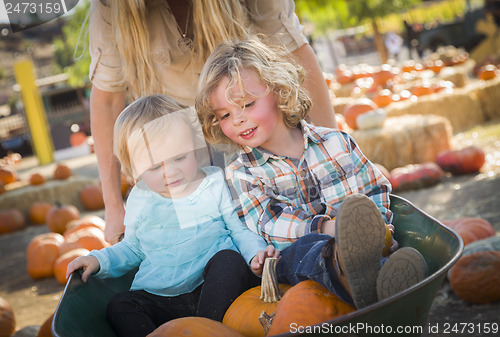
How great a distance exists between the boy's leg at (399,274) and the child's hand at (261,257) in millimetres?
456

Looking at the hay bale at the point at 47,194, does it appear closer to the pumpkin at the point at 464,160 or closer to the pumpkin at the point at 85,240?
the pumpkin at the point at 85,240

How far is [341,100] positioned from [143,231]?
633 centimetres

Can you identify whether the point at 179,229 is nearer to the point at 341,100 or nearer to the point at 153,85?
the point at 153,85

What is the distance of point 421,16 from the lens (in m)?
24.5

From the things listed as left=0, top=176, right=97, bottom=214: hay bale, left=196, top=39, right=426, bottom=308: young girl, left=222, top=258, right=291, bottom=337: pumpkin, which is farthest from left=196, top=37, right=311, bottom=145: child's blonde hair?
left=0, top=176, right=97, bottom=214: hay bale

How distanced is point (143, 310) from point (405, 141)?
4830 millimetres

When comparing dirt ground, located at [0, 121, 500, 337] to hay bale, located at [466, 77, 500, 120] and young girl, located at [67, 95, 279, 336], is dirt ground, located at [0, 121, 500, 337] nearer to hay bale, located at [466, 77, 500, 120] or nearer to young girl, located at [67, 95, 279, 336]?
young girl, located at [67, 95, 279, 336]

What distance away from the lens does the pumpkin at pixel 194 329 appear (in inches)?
52.9

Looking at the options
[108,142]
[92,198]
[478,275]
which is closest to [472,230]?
[478,275]

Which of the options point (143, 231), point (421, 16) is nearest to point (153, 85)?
point (143, 231)

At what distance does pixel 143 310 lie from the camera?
172 centimetres

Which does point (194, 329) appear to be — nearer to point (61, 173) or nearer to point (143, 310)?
point (143, 310)

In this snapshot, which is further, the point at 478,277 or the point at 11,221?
the point at 11,221

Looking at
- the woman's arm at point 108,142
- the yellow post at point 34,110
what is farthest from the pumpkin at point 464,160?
the yellow post at point 34,110
